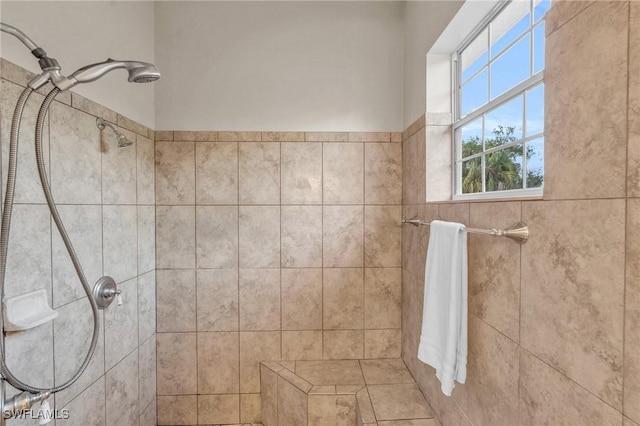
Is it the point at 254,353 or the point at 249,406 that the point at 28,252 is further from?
the point at 249,406

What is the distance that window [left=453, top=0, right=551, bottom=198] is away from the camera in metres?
0.95

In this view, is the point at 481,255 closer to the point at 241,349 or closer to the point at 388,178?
the point at 388,178

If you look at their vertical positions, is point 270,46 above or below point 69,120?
above

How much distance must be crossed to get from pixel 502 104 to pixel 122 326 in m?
1.99

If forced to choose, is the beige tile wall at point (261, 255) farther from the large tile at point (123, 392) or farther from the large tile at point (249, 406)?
the large tile at point (123, 392)

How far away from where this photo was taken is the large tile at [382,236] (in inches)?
71.6

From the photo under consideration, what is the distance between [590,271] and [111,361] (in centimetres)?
187

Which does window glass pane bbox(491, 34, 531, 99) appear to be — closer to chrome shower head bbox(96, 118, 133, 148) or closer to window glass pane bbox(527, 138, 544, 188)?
window glass pane bbox(527, 138, 544, 188)

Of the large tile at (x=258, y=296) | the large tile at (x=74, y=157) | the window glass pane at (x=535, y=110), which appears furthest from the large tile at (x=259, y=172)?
the window glass pane at (x=535, y=110)

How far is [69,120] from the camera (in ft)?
3.87

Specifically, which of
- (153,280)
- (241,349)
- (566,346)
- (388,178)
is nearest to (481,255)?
(566,346)

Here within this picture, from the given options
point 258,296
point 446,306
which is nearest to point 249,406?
point 258,296

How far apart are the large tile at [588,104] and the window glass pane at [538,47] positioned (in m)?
0.19

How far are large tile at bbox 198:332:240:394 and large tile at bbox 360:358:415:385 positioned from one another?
78 centimetres
